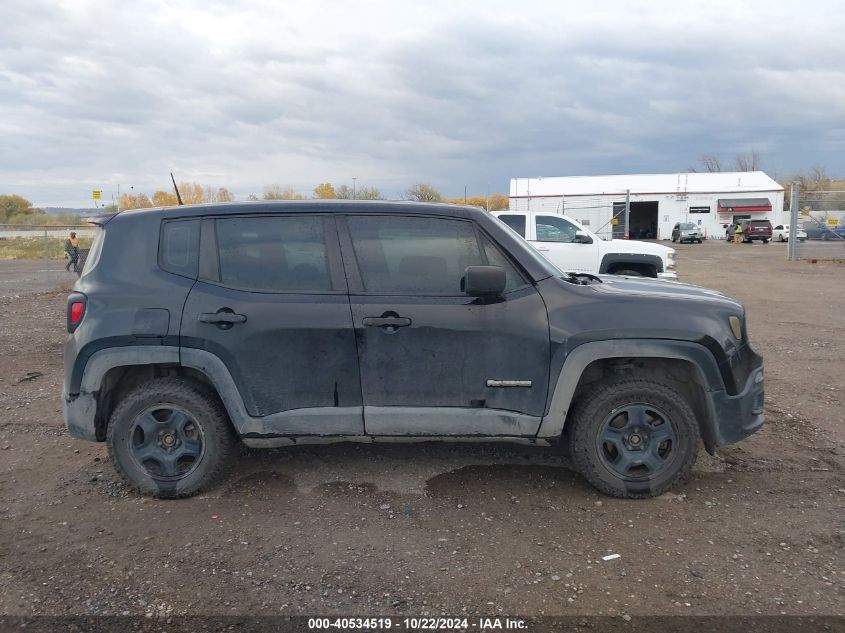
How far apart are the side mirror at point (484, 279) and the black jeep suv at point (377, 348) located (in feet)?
0.06

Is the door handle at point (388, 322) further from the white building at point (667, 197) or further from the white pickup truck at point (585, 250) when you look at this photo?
the white building at point (667, 197)

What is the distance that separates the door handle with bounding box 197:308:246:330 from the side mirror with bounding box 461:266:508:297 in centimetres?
141

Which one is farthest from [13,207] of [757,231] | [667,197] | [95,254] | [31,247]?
[95,254]

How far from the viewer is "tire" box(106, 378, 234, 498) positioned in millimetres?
4137

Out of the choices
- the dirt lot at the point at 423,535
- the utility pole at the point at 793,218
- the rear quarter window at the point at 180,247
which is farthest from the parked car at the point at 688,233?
the rear quarter window at the point at 180,247

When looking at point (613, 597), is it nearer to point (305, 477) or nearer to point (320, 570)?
point (320, 570)

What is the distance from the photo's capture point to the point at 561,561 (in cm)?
345

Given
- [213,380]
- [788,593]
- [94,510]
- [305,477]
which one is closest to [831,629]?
[788,593]

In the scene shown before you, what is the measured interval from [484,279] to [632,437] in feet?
4.59

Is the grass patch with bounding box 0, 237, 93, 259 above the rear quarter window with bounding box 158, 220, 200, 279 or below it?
below

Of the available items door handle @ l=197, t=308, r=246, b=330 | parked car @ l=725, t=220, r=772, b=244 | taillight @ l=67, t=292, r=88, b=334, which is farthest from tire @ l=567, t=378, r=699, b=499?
parked car @ l=725, t=220, r=772, b=244

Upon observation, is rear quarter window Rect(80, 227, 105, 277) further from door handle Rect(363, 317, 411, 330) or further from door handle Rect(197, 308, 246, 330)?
door handle Rect(363, 317, 411, 330)

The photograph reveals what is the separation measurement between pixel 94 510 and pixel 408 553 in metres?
2.07

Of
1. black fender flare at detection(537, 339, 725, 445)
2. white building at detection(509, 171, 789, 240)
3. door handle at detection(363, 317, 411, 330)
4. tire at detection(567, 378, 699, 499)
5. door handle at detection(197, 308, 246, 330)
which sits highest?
white building at detection(509, 171, 789, 240)
